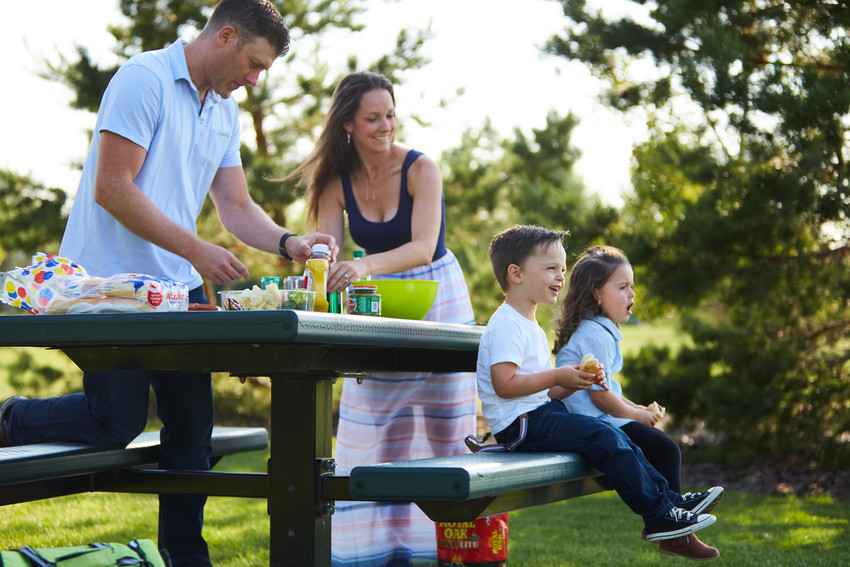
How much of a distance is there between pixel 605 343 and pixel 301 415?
3.50 ft

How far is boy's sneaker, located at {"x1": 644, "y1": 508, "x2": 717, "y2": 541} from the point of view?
239 centimetres

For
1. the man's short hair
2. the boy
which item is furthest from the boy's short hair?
the man's short hair

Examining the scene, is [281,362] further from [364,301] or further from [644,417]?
[644,417]

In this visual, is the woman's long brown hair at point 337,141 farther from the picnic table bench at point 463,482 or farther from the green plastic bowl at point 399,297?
the picnic table bench at point 463,482

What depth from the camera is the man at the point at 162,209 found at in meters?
2.53

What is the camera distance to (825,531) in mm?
4359

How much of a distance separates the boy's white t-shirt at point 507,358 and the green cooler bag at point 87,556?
961mm

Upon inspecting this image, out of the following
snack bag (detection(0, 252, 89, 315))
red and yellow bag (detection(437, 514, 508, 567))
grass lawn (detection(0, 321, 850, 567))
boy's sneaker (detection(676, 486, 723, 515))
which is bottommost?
grass lawn (detection(0, 321, 850, 567))

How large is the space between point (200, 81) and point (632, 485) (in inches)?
67.5

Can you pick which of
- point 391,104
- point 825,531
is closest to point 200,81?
point 391,104

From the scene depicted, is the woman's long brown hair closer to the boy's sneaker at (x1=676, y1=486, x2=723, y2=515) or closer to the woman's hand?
the woman's hand

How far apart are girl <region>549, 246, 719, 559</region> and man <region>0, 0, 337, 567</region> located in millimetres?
843

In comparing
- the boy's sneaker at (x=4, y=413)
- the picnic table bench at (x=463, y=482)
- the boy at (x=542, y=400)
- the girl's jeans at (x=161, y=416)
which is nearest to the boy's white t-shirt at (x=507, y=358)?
the boy at (x=542, y=400)

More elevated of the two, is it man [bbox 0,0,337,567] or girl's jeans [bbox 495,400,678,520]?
man [bbox 0,0,337,567]
